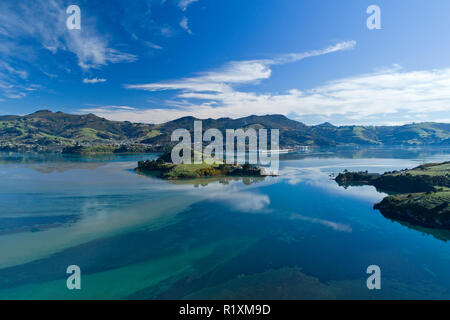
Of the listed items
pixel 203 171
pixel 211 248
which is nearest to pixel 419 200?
pixel 211 248

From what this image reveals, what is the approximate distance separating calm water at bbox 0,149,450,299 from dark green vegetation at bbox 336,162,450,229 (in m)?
1.92

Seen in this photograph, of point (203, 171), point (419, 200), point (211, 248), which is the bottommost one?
point (211, 248)

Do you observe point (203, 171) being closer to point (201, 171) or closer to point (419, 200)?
point (201, 171)

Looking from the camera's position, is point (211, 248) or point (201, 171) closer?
point (211, 248)

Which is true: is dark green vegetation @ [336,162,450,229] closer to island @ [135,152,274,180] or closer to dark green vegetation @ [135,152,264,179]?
island @ [135,152,274,180]

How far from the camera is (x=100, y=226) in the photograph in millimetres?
25844

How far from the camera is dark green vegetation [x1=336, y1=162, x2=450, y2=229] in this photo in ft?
91.4

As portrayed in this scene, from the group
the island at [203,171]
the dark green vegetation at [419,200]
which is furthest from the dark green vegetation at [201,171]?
the dark green vegetation at [419,200]

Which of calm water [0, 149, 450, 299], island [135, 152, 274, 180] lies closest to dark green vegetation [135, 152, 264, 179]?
island [135, 152, 274, 180]

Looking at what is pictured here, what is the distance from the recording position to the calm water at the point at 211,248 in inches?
625

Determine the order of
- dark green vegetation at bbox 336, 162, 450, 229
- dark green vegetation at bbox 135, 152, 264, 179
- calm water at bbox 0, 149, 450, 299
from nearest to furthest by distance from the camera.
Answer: calm water at bbox 0, 149, 450, 299, dark green vegetation at bbox 336, 162, 450, 229, dark green vegetation at bbox 135, 152, 264, 179

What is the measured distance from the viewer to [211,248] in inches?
855

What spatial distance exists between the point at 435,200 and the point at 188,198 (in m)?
34.9

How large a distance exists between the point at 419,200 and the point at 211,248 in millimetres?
29081
